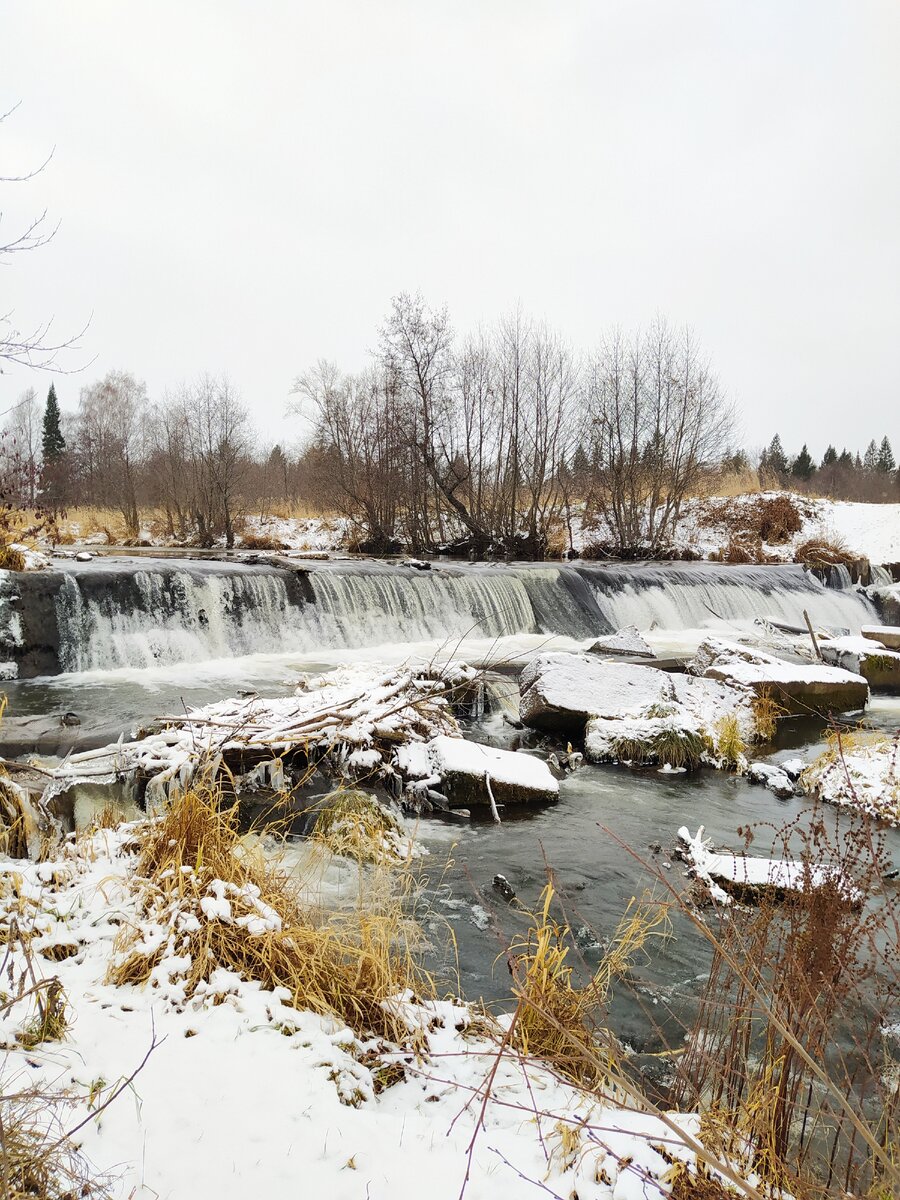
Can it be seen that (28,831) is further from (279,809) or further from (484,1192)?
(484,1192)

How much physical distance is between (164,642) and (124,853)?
26.5 ft

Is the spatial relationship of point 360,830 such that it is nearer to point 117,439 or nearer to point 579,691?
point 579,691

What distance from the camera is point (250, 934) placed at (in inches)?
123

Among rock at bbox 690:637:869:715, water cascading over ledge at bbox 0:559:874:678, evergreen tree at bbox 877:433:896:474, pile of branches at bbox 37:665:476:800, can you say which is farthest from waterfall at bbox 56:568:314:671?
evergreen tree at bbox 877:433:896:474

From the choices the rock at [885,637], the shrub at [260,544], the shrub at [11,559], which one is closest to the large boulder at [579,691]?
the rock at [885,637]

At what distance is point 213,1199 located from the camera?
6.63 feet

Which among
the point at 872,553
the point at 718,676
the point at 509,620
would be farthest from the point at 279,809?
the point at 872,553

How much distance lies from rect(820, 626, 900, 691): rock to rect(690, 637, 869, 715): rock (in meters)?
1.69

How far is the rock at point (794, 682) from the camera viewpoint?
943 cm

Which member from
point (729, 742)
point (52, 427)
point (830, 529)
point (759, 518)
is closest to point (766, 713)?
point (729, 742)

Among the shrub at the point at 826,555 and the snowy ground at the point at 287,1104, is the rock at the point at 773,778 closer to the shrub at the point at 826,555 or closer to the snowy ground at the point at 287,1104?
the snowy ground at the point at 287,1104

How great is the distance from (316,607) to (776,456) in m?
65.6

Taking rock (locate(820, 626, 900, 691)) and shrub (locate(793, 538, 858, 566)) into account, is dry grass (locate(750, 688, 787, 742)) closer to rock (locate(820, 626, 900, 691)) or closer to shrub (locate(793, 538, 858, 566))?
rock (locate(820, 626, 900, 691))

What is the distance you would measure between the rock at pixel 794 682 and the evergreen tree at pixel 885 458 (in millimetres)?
67755
